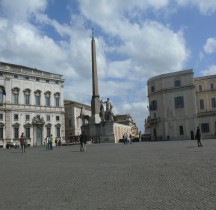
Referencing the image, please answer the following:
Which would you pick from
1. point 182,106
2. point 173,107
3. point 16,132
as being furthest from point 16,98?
point 182,106

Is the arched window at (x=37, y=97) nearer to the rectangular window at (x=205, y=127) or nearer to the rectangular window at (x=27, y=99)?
the rectangular window at (x=27, y=99)

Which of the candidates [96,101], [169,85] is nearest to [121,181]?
[96,101]

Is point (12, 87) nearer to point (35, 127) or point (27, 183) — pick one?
point (35, 127)

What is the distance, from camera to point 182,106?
56.4m

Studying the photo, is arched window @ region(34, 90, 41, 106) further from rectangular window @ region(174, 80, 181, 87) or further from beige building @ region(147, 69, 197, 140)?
rectangular window @ region(174, 80, 181, 87)

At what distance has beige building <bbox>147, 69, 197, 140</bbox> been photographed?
182 feet

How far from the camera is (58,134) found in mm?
62438

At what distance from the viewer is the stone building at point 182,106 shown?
55.0m

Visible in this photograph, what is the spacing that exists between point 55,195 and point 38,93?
183 feet

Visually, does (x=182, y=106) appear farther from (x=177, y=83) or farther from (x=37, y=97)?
(x=37, y=97)

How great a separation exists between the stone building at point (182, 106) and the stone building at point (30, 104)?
18.9 meters

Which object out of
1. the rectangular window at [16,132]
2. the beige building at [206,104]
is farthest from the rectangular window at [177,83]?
the rectangular window at [16,132]

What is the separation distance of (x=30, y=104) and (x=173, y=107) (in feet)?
86.4

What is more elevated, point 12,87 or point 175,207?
point 12,87
